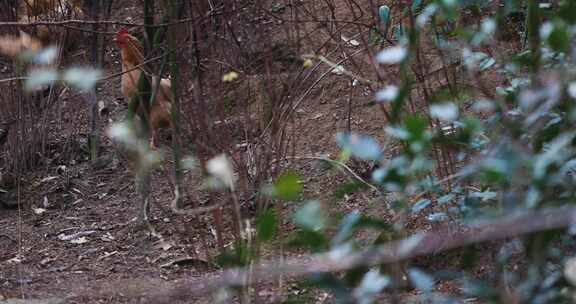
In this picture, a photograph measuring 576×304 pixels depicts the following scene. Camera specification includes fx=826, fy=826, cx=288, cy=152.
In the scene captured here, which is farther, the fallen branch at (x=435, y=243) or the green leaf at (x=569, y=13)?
the green leaf at (x=569, y=13)

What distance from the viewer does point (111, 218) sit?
458 centimetres

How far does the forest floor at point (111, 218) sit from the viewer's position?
11.7 ft

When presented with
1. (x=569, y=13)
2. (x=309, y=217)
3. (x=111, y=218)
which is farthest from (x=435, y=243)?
(x=111, y=218)

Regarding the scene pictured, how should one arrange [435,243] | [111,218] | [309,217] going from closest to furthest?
1. [435,243]
2. [309,217]
3. [111,218]

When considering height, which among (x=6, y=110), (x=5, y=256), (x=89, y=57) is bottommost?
(x=5, y=256)

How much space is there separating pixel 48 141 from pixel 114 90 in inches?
49.5

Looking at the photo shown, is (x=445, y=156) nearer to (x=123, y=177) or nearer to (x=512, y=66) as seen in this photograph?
(x=512, y=66)

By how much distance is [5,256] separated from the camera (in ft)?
13.7

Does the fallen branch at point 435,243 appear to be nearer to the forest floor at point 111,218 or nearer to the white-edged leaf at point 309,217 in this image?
the white-edged leaf at point 309,217

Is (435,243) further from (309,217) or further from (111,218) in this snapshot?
(111,218)

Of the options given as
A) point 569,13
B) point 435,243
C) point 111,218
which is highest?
point 569,13

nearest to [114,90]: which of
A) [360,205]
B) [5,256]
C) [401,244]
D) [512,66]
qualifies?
[5,256]

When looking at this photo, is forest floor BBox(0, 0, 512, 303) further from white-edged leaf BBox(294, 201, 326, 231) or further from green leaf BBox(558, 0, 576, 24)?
green leaf BBox(558, 0, 576, 24)

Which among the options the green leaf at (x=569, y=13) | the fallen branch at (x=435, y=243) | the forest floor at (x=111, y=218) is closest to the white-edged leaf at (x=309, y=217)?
the fallen branch at (x=435, y=243)
